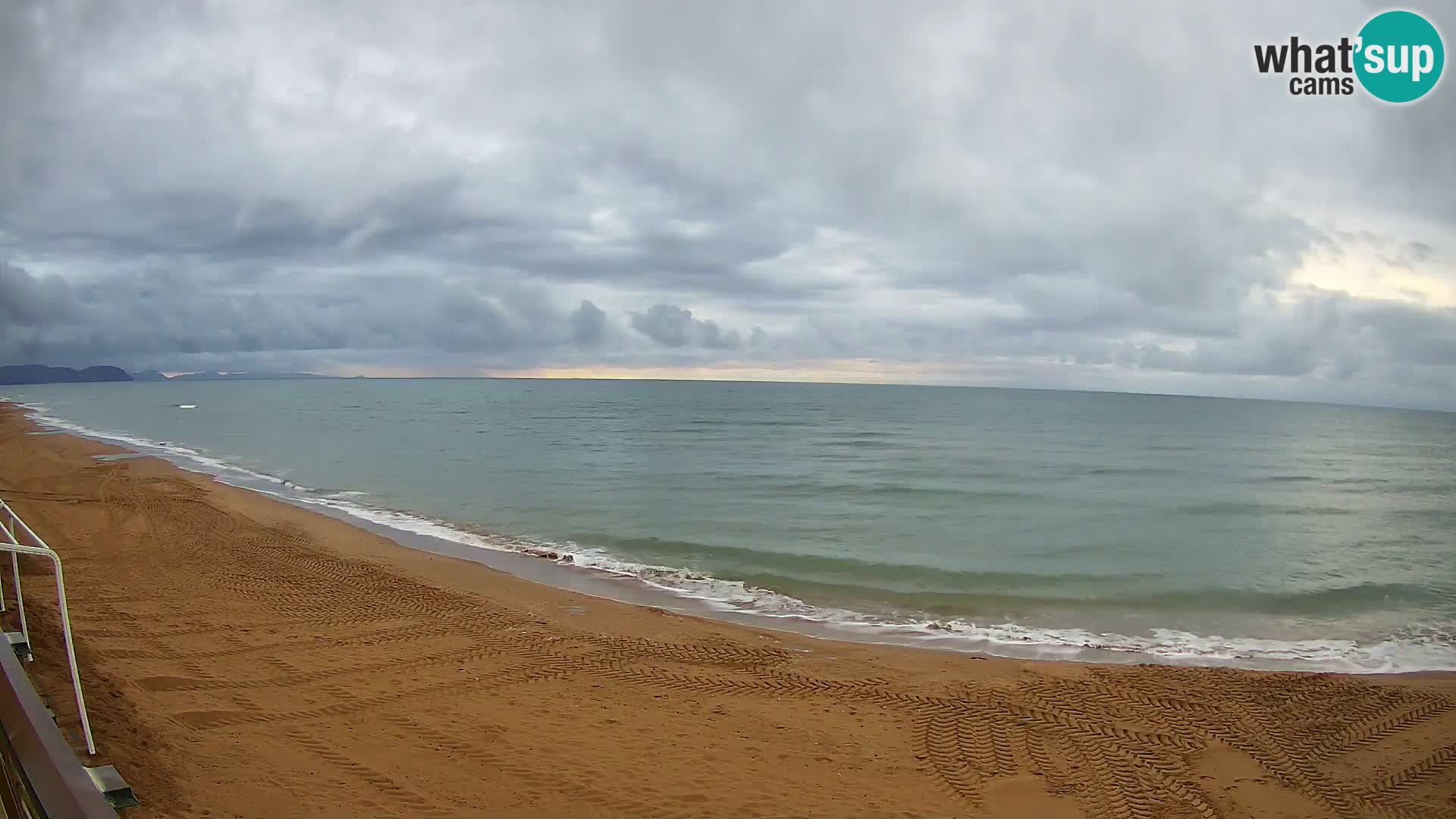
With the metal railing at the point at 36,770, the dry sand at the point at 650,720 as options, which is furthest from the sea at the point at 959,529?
the metal railing at the point at 36,770

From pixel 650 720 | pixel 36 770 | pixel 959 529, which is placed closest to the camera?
pixel 36 770

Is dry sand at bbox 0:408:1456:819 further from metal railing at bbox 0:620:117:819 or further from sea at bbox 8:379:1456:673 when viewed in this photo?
metal railing at bbox 0:620:117:819

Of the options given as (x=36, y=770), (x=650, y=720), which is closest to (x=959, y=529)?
(x=650, y=720)

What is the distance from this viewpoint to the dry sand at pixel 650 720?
6773 mm

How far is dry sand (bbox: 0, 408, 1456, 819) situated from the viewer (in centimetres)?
677

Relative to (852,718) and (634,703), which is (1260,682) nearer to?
(852,718)

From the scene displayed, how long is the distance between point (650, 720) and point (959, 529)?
51.5 feet

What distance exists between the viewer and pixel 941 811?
686 centimetres

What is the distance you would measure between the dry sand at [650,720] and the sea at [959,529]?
2127 millimetres

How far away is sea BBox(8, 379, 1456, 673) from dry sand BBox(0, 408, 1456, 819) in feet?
6.98

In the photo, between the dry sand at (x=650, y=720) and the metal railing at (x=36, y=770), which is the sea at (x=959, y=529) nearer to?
the dry sand at (x=650, y=720)

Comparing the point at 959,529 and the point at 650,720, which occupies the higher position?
the point at 650,720

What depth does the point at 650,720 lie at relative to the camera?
847 cm

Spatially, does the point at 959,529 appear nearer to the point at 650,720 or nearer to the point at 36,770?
the point at 650,720
